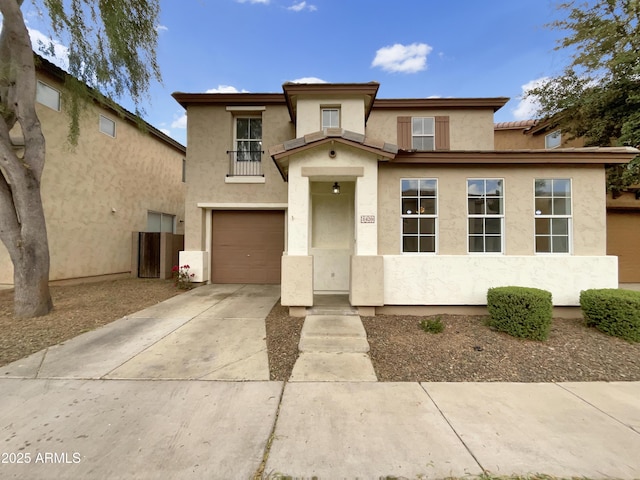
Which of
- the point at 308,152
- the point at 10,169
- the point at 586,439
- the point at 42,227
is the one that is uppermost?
the point at 308,152

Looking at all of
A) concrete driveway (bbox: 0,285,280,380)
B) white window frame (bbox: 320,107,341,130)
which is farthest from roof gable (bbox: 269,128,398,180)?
concrete driveway (bbox: 0,285,280,380)

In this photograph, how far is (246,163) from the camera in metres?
10.2

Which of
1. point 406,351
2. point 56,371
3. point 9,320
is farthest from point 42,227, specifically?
point 406,351

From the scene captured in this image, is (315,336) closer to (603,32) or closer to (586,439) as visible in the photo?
(586,439)

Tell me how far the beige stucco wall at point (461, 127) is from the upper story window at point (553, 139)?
Answer: 4.66 meters

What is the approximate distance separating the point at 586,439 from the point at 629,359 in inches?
111

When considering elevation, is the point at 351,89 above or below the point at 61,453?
above

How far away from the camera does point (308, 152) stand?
6129mm

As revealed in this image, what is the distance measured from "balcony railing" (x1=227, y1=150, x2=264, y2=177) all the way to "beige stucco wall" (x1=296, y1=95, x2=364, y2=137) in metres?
2.41

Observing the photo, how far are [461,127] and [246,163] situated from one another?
7.80 metres

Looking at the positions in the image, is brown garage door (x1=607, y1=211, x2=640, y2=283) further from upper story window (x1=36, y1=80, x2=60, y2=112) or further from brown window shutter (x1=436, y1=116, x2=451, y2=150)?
upper story window (x1=36, y1=80, x2=60, y2=112)

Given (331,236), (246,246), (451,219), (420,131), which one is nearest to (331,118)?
(331,236)

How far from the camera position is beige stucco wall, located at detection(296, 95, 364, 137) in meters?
8.37

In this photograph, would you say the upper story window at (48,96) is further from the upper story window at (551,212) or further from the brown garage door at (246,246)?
the upper story window at (551,212)
